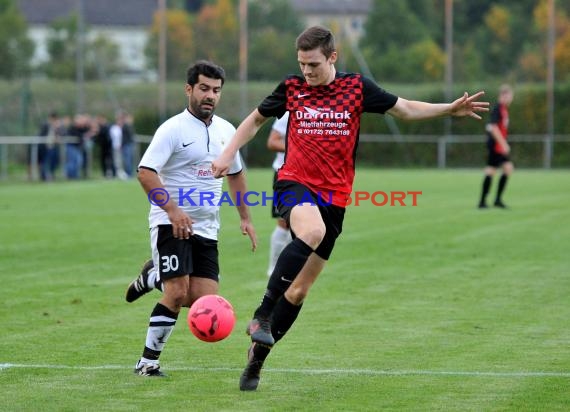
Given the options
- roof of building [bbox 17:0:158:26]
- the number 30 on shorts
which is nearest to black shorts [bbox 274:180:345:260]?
the number 30 on shorts

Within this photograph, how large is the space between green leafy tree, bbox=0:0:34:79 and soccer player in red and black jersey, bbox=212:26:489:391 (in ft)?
137

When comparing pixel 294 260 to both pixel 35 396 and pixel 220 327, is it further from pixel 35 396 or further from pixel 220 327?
pixel 35 396

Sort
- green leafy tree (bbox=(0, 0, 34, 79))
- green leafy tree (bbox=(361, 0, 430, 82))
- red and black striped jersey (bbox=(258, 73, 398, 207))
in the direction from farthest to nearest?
1. green leafy tree (bbox=(0, 0, 34, 79))
2. green leafy tree (bbox=(361, 0, 430, 82))
3. red and black striped jersey (bbox=(258, 73, 398, 207))

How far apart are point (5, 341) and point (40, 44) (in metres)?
51.1

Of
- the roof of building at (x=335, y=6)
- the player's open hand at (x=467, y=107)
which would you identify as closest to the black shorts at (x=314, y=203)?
the player's open hand at (x=467, y=107)

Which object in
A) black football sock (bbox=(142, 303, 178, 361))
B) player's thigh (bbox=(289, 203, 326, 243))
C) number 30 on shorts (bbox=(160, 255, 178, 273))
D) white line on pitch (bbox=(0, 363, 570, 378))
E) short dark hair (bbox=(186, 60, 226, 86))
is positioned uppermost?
short dark hair (bbox=(186, 60, 226, 86))

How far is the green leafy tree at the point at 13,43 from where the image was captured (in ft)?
164

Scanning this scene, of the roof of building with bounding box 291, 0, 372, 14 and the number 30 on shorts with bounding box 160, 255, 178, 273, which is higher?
the roof of building with bounding box 291, 0, 372, 14

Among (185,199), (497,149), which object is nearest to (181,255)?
(185,199)

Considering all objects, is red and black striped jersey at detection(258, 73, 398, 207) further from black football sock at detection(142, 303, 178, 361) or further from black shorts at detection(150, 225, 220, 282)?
black football sock at detection(142, 303, 178, 361)

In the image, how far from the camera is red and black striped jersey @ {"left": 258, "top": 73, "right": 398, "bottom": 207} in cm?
723

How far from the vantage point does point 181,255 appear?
745 cm

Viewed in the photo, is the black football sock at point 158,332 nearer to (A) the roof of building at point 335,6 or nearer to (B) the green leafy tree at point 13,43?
(B) the green leafy tree at point 13,43

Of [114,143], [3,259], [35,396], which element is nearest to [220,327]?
[35,396]
